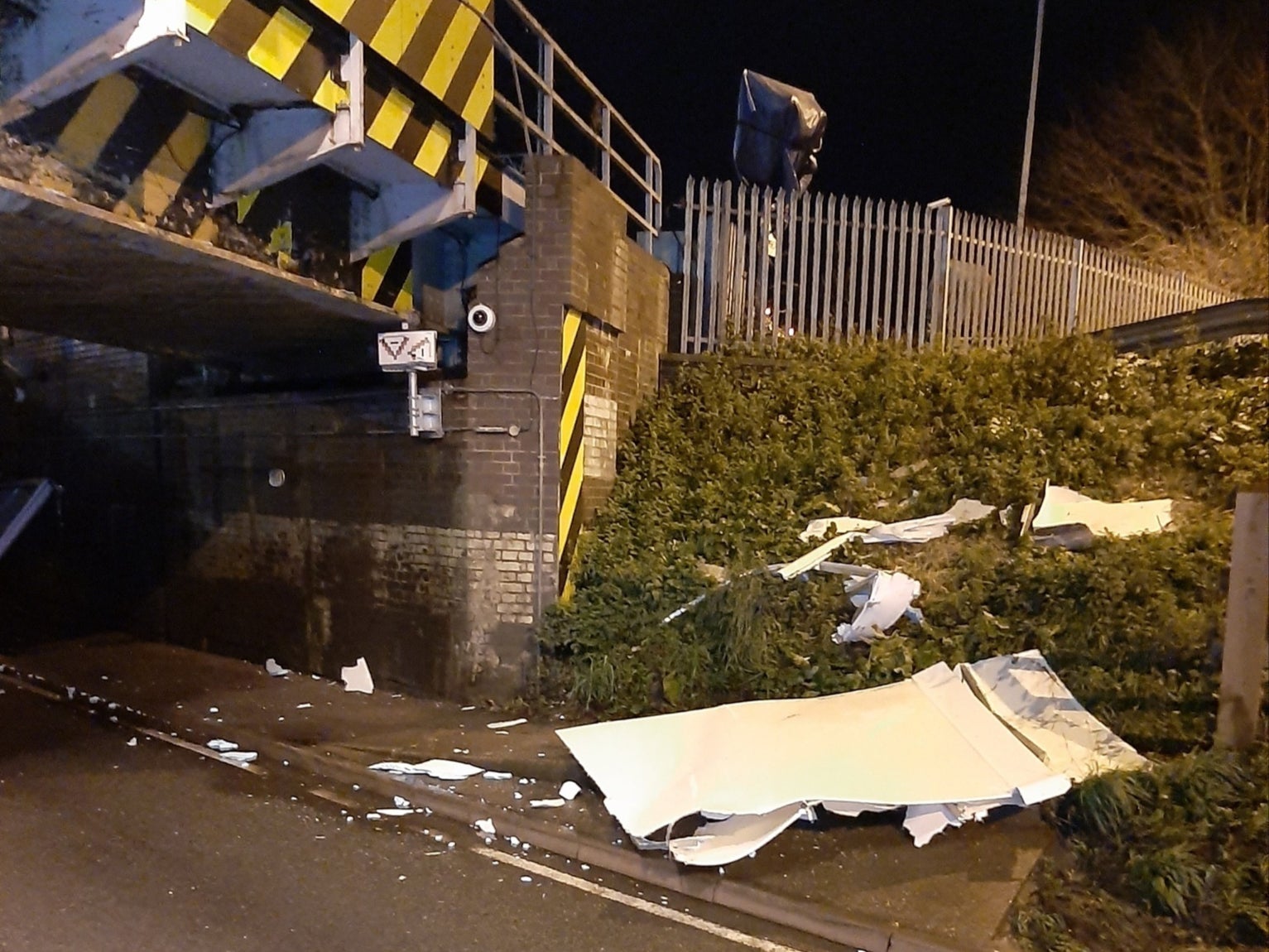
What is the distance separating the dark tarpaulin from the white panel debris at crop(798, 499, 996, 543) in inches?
196

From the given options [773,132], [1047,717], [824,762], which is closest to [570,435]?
[824,762]

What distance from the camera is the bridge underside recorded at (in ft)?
12.8

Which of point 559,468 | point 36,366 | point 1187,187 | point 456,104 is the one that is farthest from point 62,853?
point 1187,187

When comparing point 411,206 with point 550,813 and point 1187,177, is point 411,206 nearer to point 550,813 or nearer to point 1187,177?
point 550,813

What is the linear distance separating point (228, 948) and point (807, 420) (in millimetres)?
5598

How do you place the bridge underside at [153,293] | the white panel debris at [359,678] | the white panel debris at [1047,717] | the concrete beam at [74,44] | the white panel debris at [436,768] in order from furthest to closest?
the white panel debris at [359,678] → the white panel debris at [436,768] → the white panel debris at [1047,717] → the bridge underside at [153,293] → the concrete beam at [74,44]

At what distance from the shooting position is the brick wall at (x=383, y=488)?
20.8ft

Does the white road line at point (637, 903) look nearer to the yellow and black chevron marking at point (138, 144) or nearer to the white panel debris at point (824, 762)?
the white panel debris at point (824, 762)

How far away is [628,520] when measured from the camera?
686 centimetres

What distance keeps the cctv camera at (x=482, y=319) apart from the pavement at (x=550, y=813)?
2.94 metres

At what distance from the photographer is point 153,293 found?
529 cm

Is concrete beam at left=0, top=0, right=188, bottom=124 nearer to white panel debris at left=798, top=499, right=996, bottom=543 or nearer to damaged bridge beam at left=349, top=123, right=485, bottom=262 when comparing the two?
damaged bridge beam at left=349, top=123, right=485, bottom=262

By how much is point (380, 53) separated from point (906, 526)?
4.46 meters

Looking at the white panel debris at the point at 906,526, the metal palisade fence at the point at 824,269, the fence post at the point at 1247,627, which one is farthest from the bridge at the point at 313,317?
the fence post at the point at 1247,627
